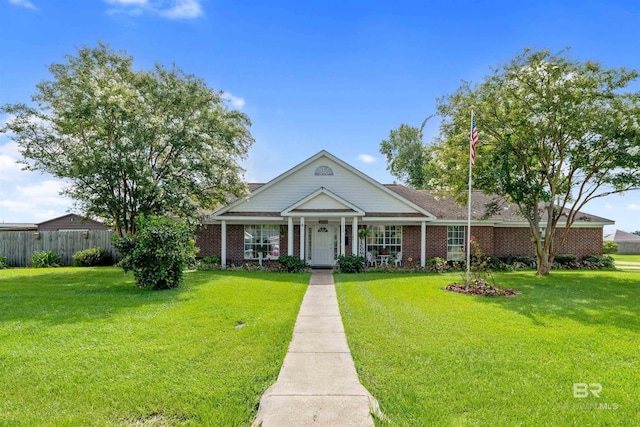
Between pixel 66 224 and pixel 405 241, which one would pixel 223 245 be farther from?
pixel 66 224

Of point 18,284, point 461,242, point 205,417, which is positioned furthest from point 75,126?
point 461,242

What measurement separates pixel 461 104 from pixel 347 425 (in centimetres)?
1516

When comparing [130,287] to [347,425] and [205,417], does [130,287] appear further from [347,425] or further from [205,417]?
[347,425]

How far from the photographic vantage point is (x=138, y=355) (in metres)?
5.11

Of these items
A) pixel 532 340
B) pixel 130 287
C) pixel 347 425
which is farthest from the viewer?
pixel 130 287

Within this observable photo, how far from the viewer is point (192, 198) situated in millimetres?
16500

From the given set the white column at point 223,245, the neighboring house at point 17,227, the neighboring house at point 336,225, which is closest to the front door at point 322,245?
the neighboring house at point 336,225

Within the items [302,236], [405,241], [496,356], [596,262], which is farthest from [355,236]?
[596,262]

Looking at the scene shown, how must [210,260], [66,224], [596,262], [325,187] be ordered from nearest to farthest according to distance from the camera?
[210,260], [325,187], [596,262], [66,224]

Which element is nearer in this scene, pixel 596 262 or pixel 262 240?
pixel 262 240

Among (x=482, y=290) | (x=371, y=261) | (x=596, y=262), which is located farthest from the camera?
(x=596, y=262)

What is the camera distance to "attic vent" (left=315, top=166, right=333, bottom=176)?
1814 centimetres

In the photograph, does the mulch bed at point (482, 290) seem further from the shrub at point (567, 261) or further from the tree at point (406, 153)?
the tree at point (406, 153)

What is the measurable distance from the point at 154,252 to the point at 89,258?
9.84 m
